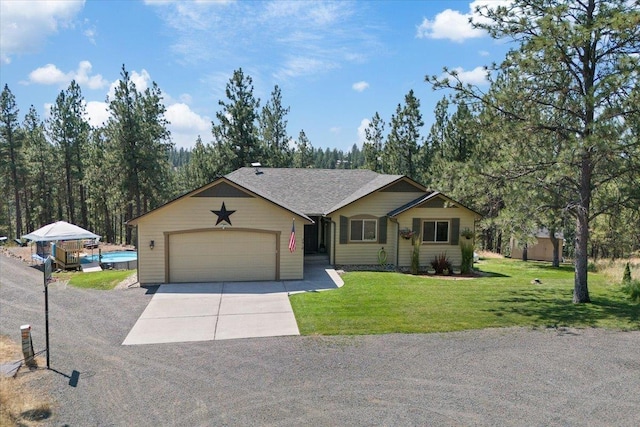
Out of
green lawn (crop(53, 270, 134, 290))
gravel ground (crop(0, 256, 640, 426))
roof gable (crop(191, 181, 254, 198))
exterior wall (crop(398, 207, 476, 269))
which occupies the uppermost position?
roof gable (crop(191, 181, 254, 198))

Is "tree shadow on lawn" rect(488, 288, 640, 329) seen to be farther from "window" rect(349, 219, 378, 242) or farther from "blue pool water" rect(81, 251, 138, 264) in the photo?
"blue pool water" rect(81, 251, 138, 264)

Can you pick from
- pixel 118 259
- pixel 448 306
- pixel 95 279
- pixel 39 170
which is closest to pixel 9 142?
pixel 39 170

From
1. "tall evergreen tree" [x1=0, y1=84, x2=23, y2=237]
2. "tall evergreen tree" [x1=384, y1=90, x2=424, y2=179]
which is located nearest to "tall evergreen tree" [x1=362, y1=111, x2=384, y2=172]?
"tall evergreen tree" [x1=384, y1=90, x2=424, y2=179]

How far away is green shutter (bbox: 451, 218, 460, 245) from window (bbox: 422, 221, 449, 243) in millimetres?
224

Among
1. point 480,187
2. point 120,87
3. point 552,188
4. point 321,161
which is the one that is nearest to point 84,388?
point 480,187

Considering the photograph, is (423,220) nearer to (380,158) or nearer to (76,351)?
(76,351)

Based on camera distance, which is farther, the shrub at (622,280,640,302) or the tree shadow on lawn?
the shrub at (622,280,640,302)

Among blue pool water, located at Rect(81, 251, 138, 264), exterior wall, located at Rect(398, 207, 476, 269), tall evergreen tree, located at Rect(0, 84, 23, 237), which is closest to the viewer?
exterior wall, located at Rect(398, 207, 476, 269)

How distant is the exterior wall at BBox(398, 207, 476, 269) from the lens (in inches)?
746

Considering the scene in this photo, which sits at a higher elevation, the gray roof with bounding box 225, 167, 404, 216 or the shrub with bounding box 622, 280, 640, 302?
the gray roof with bounding box 225, 167, 404, 216

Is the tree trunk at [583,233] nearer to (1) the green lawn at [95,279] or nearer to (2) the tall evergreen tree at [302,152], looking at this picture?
(1) the green lawn at [95,279]

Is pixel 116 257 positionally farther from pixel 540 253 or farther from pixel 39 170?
pixel 540 253

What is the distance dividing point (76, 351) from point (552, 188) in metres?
13.4

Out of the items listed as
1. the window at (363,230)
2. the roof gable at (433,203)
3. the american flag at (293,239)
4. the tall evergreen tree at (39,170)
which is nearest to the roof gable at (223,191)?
the american flag at (293,239)
